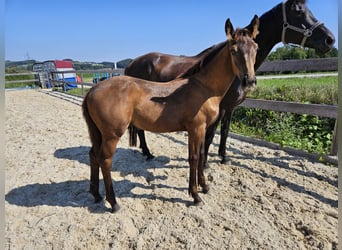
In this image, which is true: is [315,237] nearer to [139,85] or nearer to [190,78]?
[190,78]

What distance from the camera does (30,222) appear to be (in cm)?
226

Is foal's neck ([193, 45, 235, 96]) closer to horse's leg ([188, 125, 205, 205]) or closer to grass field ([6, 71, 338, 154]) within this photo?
horse's leg ([188, 125, 205, 205])

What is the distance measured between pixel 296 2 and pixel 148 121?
227cm

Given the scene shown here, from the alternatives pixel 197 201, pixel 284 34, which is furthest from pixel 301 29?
pixel 197 201

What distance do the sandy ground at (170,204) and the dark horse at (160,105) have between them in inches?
10.9

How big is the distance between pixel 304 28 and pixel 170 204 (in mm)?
2537

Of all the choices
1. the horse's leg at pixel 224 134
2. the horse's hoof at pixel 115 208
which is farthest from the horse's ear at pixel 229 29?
the horse's hoof at pixel 115 208

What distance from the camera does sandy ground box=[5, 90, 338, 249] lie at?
1.99 meters

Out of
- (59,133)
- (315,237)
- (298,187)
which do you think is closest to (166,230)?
(315,237)

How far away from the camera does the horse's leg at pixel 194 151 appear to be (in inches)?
93.7

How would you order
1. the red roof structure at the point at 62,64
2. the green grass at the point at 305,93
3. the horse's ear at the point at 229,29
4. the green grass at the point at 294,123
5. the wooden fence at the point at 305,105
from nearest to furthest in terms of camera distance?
the horse's ear at the point at 229,29, the wooden fence at the point at 305,105, the green grass at the point at 294,123, the green grass at the point at 305,93, the red roof structure at the point at 62,64

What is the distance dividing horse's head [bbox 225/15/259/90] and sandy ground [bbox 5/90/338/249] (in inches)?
48.1

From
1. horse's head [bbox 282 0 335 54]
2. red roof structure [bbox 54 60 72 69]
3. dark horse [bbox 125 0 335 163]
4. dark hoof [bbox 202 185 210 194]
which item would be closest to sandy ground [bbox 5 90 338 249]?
dark hoof [bbox 202 185 210 194]

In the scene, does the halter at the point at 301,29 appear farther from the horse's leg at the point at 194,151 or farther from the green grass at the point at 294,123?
the horse's leg at the point at 194,151
